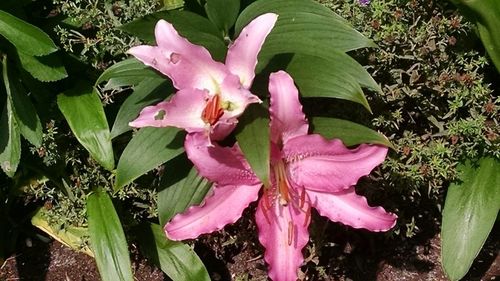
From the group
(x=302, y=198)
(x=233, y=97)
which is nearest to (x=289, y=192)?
(x=302, y=198)

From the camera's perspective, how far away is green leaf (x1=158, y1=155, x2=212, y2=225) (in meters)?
1.81

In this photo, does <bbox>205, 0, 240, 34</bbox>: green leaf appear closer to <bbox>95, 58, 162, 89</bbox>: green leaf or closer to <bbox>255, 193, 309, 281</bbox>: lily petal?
<bbox>95, 58, 162, 89</bbox>: green leaf

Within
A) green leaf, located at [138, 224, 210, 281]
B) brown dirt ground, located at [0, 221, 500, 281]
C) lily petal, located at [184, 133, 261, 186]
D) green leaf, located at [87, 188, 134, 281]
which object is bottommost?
brown dirt ground, located at [0, 221, 500, 281]

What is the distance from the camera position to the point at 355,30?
5.96 feet

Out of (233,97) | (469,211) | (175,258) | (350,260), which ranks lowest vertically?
(350,260)

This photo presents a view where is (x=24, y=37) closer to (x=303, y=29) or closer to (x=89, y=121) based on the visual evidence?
(x=89, y=121)

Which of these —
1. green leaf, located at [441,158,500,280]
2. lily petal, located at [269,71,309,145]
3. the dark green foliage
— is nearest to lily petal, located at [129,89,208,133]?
lily petal, located at [269,71,309,145]

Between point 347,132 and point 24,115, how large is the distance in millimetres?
822

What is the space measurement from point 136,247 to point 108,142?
49 centimetres

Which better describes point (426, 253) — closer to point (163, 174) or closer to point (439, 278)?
point (439, 278)

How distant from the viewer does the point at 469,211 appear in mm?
2113

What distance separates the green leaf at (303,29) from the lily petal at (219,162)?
0.25 meters

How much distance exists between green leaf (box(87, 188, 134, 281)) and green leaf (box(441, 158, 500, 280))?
78cm

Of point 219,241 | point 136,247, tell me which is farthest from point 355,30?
point 136,247
